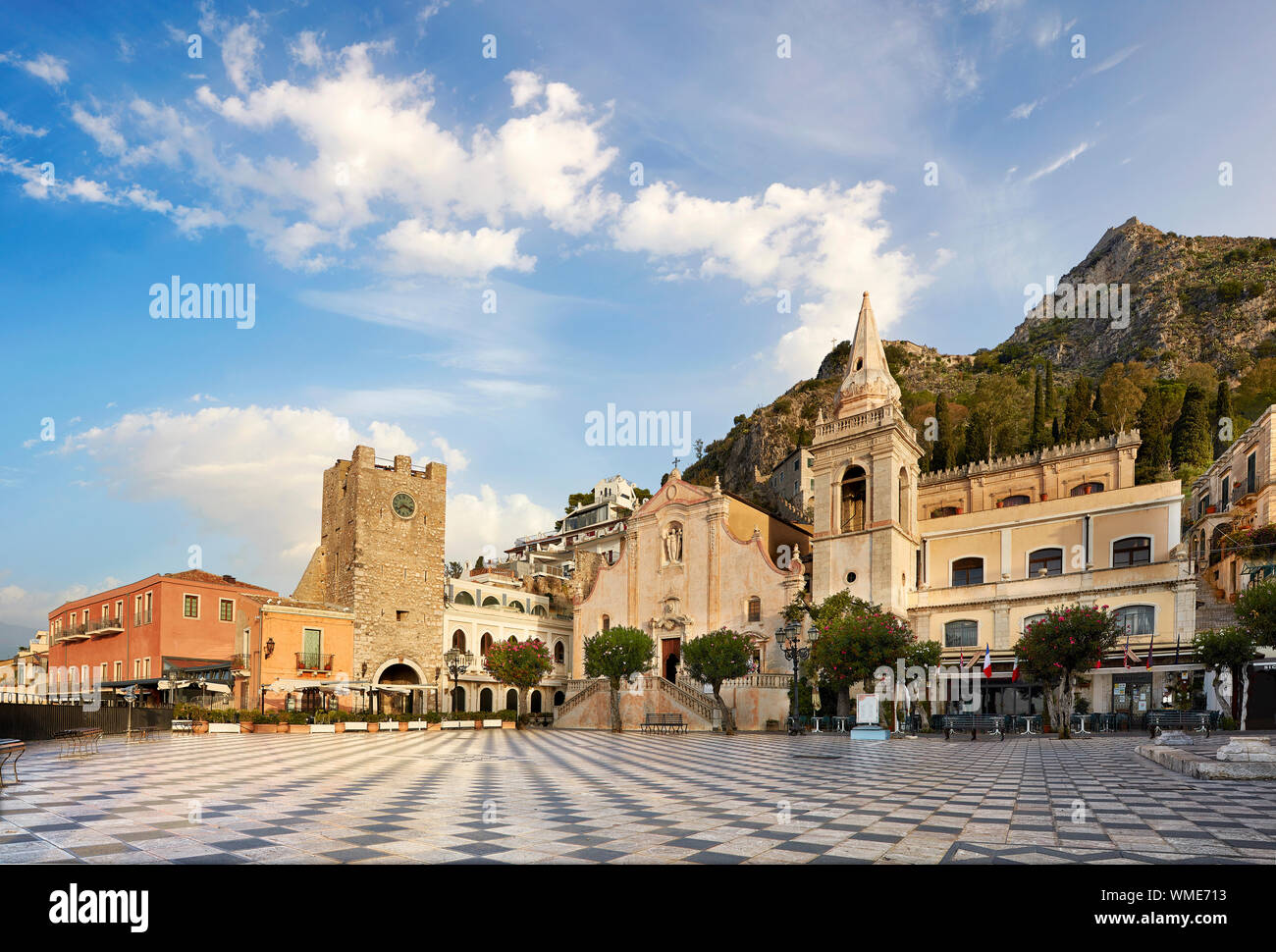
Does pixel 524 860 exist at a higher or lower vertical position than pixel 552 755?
higher

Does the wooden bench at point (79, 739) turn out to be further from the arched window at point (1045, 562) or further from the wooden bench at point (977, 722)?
the arched window at point (1045, 562)

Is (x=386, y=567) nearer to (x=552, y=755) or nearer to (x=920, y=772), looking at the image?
(x=552, y=755)

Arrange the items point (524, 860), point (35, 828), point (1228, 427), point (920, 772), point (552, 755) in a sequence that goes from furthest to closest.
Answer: point (1228, 427) → point (552, 755) → point (920, 772) → point (35, 828) → point (524, 860)

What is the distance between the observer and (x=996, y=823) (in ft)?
26.1

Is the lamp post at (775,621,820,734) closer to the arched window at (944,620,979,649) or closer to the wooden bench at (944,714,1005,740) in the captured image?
the wooden bench at (944,714,1005,740)

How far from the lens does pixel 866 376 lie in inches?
1855

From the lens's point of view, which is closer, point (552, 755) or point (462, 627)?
point (552, 755)

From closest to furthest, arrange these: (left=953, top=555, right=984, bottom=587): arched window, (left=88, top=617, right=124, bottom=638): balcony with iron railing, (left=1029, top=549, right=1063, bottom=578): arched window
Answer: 1. (left=1029, top=549, right=1063, bottom=578): arched window
2. (left=953, top=555, right=984, bottom=587): arched window
3. (left=88, top=617, right=124, bottom=638): balcony with iron railing

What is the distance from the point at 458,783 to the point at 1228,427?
59203mm

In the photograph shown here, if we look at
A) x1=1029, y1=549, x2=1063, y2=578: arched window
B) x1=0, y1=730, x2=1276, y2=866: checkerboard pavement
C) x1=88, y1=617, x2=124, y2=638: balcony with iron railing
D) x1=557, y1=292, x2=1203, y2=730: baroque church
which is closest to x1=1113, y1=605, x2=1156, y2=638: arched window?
x1=557, y1=292, x2=1203, y2=730: baroque church

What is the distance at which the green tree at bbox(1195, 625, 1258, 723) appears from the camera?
29203mm

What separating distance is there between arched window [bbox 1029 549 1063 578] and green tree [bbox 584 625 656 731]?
20049 millimetres

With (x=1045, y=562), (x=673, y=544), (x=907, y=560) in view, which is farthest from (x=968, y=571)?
(x=673, y=544)
